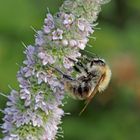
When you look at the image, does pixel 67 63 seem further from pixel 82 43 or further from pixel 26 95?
pixel 26 95

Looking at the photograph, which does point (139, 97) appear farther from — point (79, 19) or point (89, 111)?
point (79, 19)

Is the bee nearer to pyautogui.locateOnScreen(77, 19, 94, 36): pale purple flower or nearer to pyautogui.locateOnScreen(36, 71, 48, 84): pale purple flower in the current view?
pyautogui.locateOnScreen(36, 71, 48, 84): pale purple flower

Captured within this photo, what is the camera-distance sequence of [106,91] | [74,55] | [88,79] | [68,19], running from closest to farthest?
[68,19]
[74,55]
[88,79]
[106,91]

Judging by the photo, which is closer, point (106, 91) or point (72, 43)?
point (72, 43)

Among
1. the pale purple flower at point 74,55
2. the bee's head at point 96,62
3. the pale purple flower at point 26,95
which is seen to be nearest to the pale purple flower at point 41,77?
the pale purple flower at point 26,95

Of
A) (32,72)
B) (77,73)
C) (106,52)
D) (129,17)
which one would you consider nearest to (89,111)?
(106,52)

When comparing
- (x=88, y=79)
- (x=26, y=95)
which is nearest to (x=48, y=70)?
(x=26, y=95)
